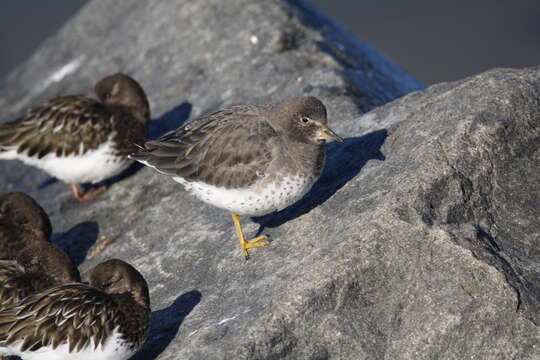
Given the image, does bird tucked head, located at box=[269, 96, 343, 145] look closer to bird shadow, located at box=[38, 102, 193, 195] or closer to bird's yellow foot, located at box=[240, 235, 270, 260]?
bird's yellow foot, located at box=[240, 235, 270, 260]

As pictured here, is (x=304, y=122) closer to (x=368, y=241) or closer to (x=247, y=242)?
(x=247, y=242)

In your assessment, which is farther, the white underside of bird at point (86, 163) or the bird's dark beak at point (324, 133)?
the white underside of bird at point (86, 163)

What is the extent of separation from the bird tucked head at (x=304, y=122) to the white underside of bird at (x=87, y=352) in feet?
8.35

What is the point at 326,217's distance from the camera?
6.87 meters

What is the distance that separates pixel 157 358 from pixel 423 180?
2708mm

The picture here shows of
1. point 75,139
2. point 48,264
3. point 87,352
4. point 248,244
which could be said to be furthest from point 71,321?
point 75,139

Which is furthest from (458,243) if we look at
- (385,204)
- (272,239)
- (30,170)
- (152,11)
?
(152,11)

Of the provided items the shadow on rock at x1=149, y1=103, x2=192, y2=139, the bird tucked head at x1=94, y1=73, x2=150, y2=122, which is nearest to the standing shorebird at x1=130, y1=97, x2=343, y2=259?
the bird tucked head at x1=94, y1=73, x2=150, y2=122

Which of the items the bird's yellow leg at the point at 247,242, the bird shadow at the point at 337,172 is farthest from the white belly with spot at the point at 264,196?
the bird shadow at the point at 337,172

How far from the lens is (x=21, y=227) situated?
872 centimetres

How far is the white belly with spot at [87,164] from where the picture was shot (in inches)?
376

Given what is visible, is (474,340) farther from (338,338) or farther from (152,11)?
(152,11)

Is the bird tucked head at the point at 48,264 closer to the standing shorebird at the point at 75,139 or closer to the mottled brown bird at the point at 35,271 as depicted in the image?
the mottled brown bird at the point at 35,271

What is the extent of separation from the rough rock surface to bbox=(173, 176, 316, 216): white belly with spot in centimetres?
27
